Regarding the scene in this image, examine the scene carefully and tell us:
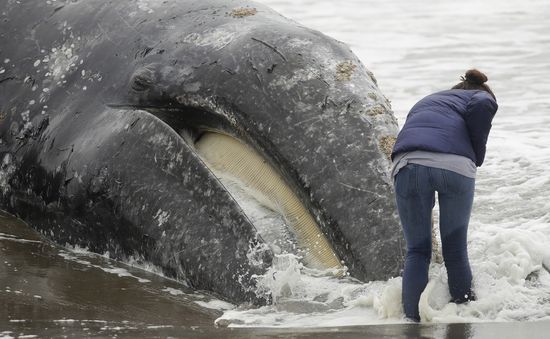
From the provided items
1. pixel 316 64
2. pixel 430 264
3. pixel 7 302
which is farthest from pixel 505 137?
pixel 7 302

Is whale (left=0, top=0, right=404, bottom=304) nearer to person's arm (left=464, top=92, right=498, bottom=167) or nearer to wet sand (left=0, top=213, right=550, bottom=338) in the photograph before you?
wet sand (left=0, top=213, right=550, bottom=338)

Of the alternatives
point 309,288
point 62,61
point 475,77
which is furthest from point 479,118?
point 62,61

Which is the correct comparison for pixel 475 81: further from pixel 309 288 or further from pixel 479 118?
pixel 309 288

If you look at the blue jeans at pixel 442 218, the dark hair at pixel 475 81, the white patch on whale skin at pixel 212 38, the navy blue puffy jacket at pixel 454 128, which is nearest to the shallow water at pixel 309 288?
the blue jeans at pixel 442 218

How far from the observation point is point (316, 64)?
789 cm

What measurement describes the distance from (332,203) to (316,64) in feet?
3.56

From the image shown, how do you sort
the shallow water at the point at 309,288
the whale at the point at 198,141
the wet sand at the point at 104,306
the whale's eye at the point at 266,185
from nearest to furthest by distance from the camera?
the wet sand at the point at 104,306 < the shallow water at the point at 309,288 < the whale at the point at 198,141 < the whale's eye at the point at 266,185

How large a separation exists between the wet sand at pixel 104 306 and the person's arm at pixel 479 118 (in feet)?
3.45

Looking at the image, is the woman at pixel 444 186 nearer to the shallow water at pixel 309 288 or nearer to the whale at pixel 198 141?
the shallow water at pixel 309 288

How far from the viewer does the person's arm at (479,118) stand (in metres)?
6.61

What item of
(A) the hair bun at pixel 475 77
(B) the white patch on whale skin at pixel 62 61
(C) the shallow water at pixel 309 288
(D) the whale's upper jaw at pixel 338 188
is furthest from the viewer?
(B) the white patch on whale skin at pixel 62 61

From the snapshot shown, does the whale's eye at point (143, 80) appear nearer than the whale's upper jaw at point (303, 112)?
No

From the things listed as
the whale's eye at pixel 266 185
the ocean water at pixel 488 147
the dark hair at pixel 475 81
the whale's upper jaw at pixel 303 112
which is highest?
the dark hair at pixel 475 81

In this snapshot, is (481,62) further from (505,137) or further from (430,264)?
(430,264)
